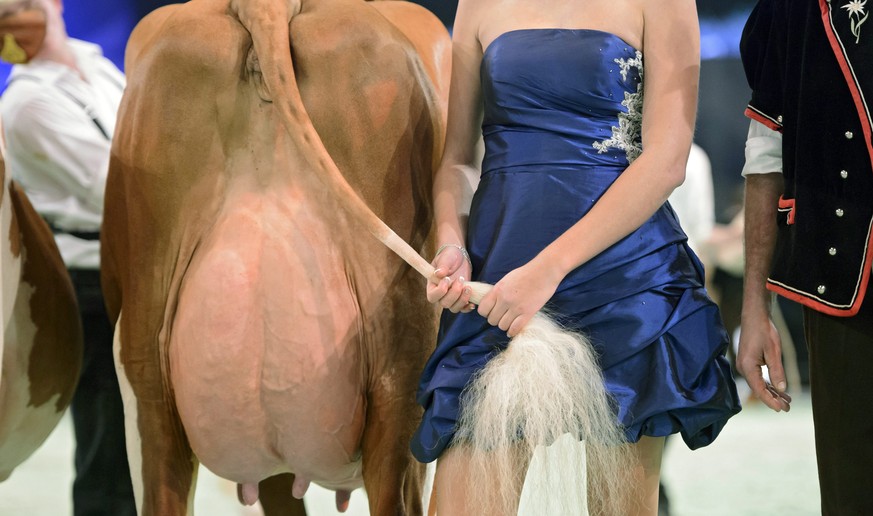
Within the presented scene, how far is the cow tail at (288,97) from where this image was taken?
1661 millimetres

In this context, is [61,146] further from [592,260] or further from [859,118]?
[859,118]

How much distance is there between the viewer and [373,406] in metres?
1.86

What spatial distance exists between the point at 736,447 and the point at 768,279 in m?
2.84

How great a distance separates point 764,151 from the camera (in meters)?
1.69

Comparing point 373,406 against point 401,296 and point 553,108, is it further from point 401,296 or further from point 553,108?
point 553,108

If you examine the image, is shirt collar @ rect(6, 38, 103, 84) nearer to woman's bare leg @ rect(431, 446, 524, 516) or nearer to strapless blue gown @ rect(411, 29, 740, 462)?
strapless blue gown @ rect(411, 29, 740, 462)

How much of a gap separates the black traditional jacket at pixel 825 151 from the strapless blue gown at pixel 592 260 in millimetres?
173

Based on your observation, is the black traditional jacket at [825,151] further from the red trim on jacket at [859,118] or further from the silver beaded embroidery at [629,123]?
the silver beaded embroidery at [629,123]

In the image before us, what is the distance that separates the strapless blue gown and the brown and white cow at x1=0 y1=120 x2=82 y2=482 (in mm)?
993

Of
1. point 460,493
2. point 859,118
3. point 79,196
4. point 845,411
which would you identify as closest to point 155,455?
point 460,493

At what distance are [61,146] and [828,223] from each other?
198 centimetres

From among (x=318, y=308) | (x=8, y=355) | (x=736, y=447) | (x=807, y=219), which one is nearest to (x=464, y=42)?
(x=318, y=308)

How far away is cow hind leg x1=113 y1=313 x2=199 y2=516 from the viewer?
1884mm

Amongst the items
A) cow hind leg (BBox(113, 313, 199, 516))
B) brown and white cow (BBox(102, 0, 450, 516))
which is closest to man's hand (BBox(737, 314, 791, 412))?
brown and white cow (BBox(102, 0, 450, 516))
